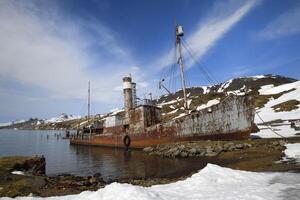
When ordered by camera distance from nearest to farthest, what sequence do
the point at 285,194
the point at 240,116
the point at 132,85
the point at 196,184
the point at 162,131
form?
the point at 285,194 → the point at 196,184 → the point at 240,116 → the point at 162,131 → the point at 132,85

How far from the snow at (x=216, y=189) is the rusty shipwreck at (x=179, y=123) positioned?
639 inches

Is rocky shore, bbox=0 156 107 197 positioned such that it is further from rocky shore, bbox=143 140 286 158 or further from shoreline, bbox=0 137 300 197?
rocky shore, bbox=143 140 286 158

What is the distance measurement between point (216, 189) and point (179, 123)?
21210 mm

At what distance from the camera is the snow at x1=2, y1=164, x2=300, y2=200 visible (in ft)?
27.8

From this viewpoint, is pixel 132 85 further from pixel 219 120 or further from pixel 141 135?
pixel 219 120

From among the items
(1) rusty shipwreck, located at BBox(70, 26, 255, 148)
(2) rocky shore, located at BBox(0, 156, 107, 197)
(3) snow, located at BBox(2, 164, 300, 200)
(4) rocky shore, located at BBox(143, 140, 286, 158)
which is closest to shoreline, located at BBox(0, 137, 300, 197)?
(2) rocky shore, located at BBox(0, 156, 107, 197)

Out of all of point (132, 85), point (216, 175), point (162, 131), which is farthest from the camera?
point (132, 85)

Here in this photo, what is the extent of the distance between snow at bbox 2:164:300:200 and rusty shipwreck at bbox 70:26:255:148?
16.2m

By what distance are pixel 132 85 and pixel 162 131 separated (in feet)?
42.2

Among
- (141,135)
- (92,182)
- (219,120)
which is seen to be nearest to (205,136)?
(219,120)

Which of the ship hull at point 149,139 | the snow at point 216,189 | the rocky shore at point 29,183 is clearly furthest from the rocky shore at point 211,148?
the rocky shore at point 29,183

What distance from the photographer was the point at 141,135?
1430 inches

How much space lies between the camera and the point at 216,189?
952cm

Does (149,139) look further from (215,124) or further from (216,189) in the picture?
(216,189)
